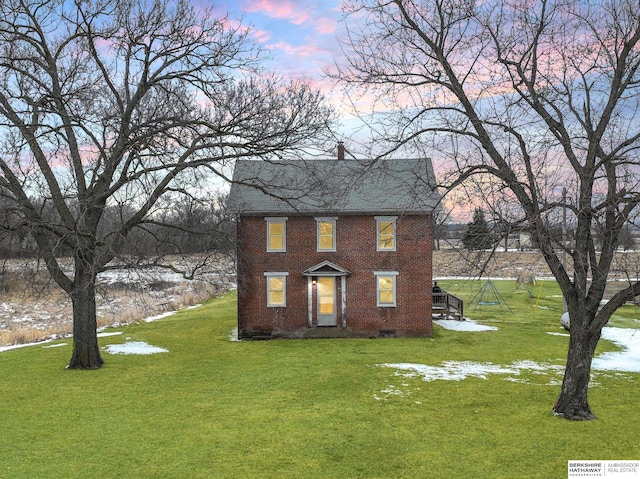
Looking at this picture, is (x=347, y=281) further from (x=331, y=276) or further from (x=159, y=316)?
(x=159, y=316)

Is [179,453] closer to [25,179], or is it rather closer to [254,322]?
[25,179]

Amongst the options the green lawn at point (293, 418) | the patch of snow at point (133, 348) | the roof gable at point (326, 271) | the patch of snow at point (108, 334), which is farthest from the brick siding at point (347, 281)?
the patch of snow at point (108, 334)

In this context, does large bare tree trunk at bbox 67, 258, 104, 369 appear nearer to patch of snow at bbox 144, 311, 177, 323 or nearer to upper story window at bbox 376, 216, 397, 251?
upper story window at bbox 376, 216, 397, 251

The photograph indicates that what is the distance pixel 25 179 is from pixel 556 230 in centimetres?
1462

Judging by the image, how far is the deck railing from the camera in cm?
2953

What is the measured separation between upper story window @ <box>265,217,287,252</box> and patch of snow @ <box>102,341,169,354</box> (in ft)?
21.1

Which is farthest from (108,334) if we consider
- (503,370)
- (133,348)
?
(503,370)

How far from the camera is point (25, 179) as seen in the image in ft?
51.5

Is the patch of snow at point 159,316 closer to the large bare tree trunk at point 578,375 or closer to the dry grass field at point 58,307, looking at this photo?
the dry grass field at point 58,307

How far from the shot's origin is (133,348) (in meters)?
21.3

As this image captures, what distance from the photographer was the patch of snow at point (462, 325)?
26423 mm

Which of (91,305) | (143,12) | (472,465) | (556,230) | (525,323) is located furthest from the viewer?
(525,323)

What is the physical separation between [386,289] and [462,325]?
6183 millimetres

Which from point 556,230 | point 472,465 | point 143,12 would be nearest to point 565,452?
point 472,465
